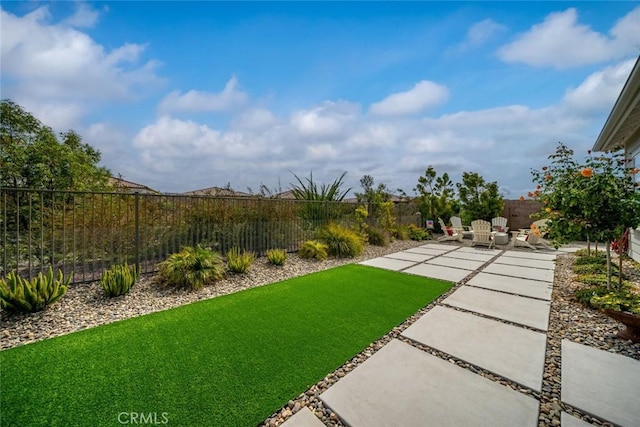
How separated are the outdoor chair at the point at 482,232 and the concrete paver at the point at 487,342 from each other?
6.48 metres

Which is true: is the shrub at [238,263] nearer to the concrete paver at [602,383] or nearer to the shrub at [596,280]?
the concrete paver at [602,383]

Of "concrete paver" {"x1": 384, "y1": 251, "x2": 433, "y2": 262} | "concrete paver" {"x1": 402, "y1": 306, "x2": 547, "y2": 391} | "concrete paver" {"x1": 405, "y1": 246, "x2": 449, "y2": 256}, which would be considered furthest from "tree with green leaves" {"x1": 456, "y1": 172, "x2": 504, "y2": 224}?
"concrete paver" {"x1": 402, "y1": 306, "x2": 547, "y2": 391}

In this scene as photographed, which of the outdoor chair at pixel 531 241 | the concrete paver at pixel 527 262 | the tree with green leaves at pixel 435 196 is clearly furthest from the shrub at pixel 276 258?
the tree with green leaves at pixel 435 196

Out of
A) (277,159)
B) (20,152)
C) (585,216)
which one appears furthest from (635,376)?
(277,159)

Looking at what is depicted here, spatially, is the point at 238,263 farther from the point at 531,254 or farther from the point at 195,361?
the point at 531,254

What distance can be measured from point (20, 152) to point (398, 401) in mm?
7736

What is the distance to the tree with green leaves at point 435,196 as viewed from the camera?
11.5 m

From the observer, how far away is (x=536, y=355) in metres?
2.15

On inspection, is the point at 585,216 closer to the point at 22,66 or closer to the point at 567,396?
the point at 567,396

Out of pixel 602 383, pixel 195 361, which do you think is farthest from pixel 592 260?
pixel 195 361

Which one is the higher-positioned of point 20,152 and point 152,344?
point 20,152

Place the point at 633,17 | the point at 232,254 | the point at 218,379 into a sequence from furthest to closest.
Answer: the point at 232,254
the point at 633,17
the point at 218,379

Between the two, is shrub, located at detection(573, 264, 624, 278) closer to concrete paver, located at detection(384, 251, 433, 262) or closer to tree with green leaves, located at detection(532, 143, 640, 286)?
tree with green leaves, located at detection(532, 143, 640, 286)

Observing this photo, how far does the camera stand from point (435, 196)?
38.1 feet
